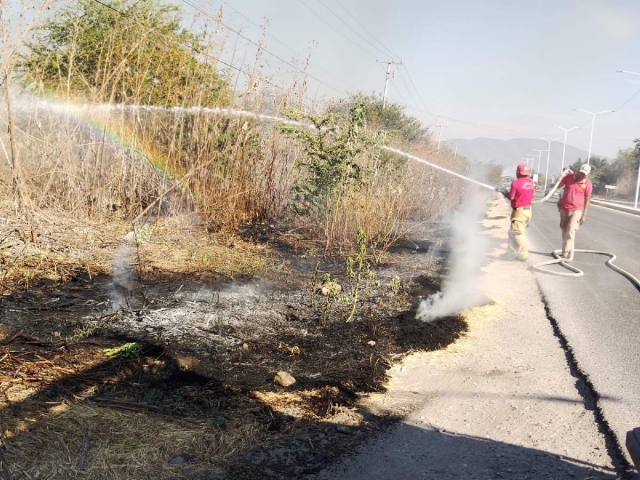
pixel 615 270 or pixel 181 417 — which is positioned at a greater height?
pixel 615 270

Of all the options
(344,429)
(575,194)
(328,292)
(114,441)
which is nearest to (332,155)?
(328,292)

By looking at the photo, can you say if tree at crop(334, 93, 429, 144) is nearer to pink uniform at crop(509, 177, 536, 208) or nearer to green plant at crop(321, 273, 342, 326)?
pink uniform at crop(509, 177, 536, 208)

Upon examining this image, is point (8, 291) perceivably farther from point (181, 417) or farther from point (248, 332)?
point (181, 417)

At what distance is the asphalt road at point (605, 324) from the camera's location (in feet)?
13.5

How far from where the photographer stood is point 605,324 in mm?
6125

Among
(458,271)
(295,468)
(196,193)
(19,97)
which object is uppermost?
(19,97)

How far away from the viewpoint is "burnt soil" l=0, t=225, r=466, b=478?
135 inches

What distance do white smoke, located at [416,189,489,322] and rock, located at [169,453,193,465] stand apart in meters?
3.46

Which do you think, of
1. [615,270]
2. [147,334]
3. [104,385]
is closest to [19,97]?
[147,334]

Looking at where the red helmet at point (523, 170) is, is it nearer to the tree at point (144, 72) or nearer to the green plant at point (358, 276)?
the green plant at point (358, 276)

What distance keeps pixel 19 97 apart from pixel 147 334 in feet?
16.4

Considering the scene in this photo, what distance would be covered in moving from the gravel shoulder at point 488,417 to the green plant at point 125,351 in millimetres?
1802

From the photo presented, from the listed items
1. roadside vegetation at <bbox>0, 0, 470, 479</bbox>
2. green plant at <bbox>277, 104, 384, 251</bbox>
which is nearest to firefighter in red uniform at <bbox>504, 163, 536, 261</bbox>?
roadside vegetation at <bbox>0, 0, 470, 479</bbox>

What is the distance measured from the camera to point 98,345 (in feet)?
14.5
